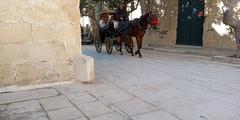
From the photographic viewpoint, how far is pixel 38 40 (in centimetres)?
529

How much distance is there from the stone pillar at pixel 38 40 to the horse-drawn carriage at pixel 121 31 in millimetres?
4098

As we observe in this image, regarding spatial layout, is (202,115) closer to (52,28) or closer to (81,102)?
(81,102)

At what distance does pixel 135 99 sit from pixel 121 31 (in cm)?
608

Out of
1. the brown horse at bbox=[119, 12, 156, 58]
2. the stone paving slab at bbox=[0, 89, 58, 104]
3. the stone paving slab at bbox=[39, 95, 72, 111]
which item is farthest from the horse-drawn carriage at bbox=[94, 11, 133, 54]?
the stone paving slab at bbox=[39, 95, 72, 111]

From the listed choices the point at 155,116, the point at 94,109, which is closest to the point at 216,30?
the point at 155,116

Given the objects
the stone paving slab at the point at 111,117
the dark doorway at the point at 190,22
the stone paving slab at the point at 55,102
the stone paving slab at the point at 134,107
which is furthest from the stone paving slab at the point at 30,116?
the dark doorway at the point at 190,22

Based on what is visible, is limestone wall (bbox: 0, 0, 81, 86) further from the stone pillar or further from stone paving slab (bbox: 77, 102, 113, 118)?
stone paving slab (bbox: 77, 102, 113, 118)

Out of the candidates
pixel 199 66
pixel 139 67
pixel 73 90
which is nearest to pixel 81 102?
pixel 73 90

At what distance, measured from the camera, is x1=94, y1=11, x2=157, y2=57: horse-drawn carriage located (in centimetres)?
948

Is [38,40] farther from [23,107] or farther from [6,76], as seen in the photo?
[23,107]

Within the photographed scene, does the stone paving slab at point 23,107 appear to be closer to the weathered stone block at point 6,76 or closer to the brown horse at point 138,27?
the weathered stone block at point 6,76

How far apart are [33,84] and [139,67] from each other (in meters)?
3.13

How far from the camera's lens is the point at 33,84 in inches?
210

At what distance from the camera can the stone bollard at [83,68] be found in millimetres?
5559
